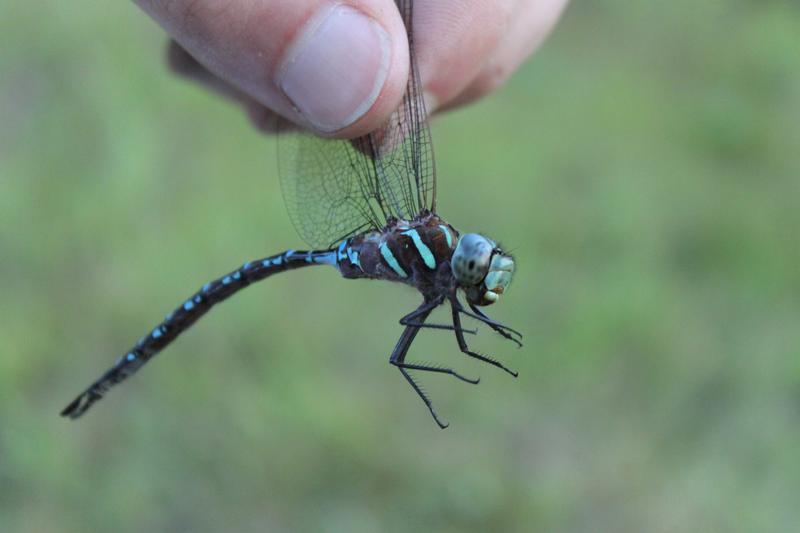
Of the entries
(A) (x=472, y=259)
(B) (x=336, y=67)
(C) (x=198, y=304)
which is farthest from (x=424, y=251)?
(C) (x=198, y=304)

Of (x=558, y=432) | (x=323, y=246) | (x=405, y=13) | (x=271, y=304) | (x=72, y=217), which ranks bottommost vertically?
(x=558, y=432)

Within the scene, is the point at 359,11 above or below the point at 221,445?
above

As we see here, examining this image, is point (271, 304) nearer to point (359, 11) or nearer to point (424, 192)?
point (424, 192)

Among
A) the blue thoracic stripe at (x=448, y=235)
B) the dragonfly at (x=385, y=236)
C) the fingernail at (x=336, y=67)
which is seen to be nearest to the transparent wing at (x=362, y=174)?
the dragonfly at (x=385, y=236)

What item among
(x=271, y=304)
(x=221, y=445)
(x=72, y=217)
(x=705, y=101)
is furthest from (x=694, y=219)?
(x=72, y=217)

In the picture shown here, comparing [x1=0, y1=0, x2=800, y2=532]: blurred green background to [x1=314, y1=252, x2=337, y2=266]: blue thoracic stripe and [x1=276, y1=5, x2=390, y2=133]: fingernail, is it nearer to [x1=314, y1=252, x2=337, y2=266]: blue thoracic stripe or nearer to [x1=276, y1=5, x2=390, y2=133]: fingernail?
[x1=314, y1=252, x2=337, y2=266]: blue thoracic stripe

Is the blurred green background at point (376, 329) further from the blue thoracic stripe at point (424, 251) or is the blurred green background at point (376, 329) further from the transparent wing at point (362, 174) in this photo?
the blue thoracic stripe at point (424, 251)

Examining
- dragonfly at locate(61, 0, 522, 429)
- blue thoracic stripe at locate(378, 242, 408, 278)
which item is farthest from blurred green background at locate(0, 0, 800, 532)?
blue thoracic stripe at locate(378, 242, 408, 278)
